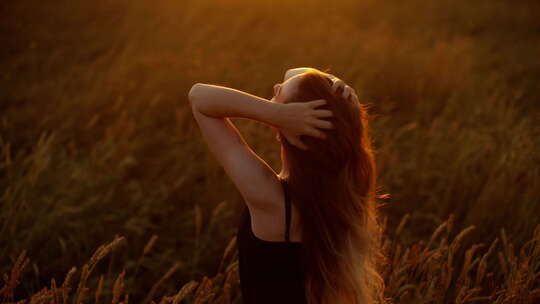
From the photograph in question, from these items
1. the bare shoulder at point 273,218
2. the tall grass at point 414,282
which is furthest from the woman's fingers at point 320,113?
the tall grass at point 414,282

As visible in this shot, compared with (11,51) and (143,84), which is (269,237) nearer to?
(143,84)

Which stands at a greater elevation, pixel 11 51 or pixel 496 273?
pixel 11 51

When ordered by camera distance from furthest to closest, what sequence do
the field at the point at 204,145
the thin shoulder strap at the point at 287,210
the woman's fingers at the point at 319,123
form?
1. the field at the point at 204,145
2. the thin shoulder strap at the point at 287,210
3. the woman's fingers at the point at 319,123

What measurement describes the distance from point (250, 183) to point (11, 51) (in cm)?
418

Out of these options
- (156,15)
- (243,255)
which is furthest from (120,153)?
(156,15)

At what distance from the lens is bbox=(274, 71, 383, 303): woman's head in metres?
1.22

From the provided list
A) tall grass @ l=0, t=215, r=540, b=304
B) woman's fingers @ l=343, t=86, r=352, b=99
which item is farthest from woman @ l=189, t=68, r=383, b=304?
tall grass @ l=0, t=215, r=540, b=304

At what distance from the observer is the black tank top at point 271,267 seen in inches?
51.9

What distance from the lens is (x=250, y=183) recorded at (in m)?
1.21

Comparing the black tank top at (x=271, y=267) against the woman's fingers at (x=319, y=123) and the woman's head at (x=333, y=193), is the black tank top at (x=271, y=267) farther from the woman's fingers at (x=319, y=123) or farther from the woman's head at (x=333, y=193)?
the woman's fingers at (x=319, y=123)

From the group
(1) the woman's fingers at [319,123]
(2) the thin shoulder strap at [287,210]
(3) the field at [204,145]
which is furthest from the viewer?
(3) the field at [204,145]

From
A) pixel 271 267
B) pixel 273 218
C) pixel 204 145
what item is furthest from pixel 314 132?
pixel 204 145

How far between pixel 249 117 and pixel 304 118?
0.16m

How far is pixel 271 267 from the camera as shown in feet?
4.39
